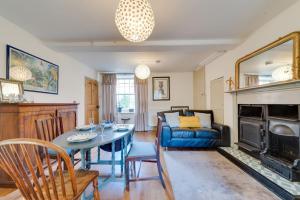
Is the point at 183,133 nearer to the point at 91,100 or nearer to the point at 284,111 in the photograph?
the point at 284,111

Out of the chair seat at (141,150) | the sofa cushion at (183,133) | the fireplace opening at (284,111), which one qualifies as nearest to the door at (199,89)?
the sofa cushion at (183,133)

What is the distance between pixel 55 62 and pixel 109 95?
3013 millimetres

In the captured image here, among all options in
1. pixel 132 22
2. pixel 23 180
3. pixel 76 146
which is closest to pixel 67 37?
pixel 132 22

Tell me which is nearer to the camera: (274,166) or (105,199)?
(105,199)

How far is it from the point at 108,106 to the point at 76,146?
5.17 meters

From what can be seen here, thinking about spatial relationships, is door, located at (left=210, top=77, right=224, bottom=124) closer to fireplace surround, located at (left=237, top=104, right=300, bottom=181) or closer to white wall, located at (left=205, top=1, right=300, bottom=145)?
white wall, located at (left=205, top=1, right=300, bottom=145)

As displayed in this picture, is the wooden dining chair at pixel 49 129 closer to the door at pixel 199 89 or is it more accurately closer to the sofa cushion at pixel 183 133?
the sofa cushion at pixel 183 133

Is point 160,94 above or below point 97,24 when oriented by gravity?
below

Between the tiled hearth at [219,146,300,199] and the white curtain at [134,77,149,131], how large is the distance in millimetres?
3710

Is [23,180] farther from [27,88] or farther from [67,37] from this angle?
[67,37]

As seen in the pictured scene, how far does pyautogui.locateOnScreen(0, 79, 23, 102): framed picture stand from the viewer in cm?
219

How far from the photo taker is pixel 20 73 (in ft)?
8.59

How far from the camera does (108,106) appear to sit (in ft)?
21.4

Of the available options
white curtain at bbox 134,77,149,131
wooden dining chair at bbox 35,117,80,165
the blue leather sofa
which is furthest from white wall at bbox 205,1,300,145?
wooden dining chair at bbox 35,117,80,165
